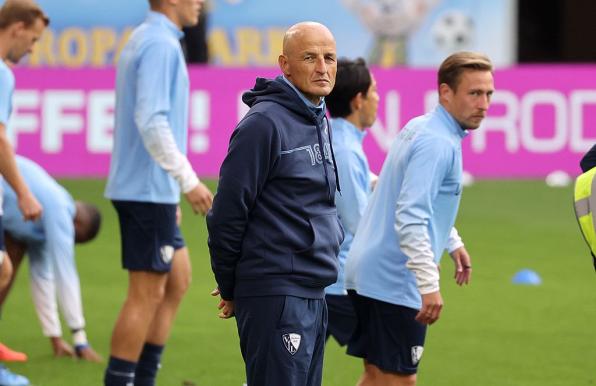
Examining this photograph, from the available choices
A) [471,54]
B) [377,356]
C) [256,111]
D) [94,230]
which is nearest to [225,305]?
[256,111]

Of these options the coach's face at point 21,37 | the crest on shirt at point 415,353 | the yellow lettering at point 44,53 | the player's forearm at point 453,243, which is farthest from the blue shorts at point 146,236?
the yellow lettering at point 44,53

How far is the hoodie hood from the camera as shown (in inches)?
197

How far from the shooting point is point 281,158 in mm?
4934

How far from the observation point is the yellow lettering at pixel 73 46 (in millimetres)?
22234

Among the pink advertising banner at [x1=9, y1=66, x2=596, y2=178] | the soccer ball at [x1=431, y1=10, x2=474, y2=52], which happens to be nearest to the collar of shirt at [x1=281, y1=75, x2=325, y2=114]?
the pink advertising banner at [x1=9, y1=66, x2=596, y2=178]

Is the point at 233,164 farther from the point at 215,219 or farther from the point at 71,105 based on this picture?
the point at 71,105

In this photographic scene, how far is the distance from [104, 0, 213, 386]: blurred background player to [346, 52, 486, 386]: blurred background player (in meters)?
1.04

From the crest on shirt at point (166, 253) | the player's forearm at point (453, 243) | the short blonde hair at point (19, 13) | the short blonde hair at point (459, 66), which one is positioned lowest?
Answer: the crest on shirt at point (166, 253)

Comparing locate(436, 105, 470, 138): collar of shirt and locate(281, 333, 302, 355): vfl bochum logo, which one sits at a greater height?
locate(436, 105, 470, 138): collar of shirt

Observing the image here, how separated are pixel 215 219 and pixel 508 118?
477 inches

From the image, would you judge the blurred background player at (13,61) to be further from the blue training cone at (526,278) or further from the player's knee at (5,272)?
the blue training cone at (526,278)

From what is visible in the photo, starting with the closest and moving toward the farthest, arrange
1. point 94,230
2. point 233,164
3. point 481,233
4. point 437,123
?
point 233,164, point 437,123, point 94,230, point 481,233

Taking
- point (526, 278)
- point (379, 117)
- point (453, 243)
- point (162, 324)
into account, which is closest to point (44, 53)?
point (379, 117)

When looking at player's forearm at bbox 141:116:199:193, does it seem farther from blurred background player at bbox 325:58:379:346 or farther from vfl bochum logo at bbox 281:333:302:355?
vfl bochum logo at bbox 281:333:302:355
